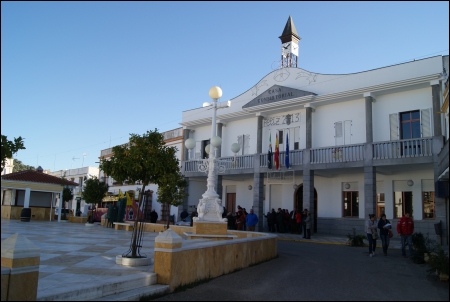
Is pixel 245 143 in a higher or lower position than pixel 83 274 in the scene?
higher

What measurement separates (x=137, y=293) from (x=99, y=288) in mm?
705

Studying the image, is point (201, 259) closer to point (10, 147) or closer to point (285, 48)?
point (10, 147)

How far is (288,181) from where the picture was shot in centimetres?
2688

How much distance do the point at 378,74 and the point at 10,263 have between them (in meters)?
20.8

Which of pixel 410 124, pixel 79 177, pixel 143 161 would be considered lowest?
pixel 143 161

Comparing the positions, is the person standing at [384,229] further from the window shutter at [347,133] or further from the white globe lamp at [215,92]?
the window shutter at [347,133]

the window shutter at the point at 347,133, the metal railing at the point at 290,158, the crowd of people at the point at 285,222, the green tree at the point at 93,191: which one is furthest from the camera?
the green tree at the point at 93,191

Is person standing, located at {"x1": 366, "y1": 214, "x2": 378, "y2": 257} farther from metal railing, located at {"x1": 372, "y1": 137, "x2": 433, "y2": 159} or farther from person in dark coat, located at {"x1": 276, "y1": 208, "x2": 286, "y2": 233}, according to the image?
person in dark coat, located at {"x1": 276, "y1": 208, "x2": 286, "y2": 233}

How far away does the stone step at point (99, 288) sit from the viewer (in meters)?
5.87

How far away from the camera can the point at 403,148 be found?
19.7 meters

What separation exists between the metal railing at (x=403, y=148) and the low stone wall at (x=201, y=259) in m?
11.4

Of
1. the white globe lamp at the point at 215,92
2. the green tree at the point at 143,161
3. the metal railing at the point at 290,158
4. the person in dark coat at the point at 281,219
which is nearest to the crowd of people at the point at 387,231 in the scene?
the white globe lamp at the point at 215,92

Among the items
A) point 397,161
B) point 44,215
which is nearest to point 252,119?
point 397,161

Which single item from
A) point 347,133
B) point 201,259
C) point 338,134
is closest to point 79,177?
point 338,134
